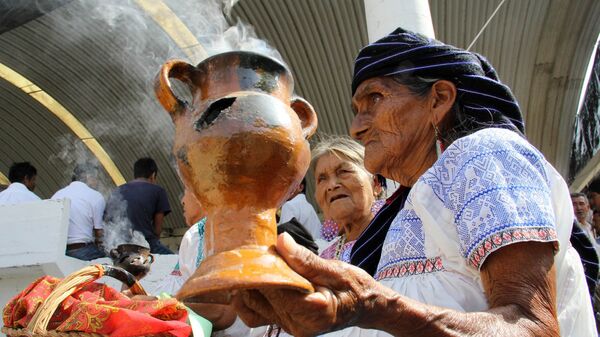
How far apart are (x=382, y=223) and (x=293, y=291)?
93 cm

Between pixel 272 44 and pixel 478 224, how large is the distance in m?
7.77

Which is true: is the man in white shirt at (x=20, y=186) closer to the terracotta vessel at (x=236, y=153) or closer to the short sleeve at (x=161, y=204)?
the short sleeve at (x=161, y=204)

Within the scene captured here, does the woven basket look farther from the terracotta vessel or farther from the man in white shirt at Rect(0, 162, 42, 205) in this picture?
the man in white shirt at Rect(0, 162, 42, 205)

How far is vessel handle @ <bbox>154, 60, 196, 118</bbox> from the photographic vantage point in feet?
3.70

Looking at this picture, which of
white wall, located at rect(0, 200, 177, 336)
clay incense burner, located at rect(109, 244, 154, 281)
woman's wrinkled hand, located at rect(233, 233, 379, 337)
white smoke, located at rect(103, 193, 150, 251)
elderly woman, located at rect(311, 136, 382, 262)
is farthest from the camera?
white smoke, located at rect(103, 193, 150, 251)

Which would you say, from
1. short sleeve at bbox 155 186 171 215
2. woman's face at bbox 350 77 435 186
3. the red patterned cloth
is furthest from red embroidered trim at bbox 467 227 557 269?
short sleeve at bbox 155 186 171 215

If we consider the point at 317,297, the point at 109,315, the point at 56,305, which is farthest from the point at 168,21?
the point at 317,297

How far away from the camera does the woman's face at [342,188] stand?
118 inches

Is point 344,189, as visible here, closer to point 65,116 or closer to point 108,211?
point 108,211

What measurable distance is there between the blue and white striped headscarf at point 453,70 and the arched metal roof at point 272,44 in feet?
15.7

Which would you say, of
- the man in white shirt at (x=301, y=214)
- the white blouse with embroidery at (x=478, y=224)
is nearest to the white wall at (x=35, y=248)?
the man in white shirt at (x=301, y=214)

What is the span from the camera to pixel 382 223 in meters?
1.82

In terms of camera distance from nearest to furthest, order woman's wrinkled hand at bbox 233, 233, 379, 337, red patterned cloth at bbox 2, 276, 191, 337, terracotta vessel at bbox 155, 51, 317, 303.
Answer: woman's wrinkled hand at bbox 233, 233, 379, 337, terracotta vessel at bbox 155, 51, 317, 303, red patterned cloth at bbox 2, 276, 191, 337

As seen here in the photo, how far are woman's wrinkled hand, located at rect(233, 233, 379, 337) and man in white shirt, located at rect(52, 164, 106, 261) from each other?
4400mm
